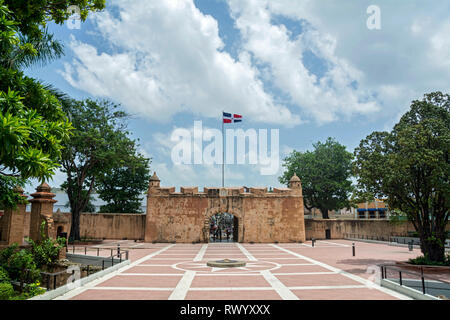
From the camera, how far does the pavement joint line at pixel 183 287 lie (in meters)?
8.87

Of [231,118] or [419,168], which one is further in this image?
[231,118]

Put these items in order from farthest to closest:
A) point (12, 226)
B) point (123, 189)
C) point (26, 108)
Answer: point (123, 189) → point (12, 226) → point (26, 108)

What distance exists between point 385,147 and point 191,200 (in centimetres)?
1780

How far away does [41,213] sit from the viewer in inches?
658

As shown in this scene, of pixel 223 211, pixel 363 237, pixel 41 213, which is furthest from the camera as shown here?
pixel 363 237

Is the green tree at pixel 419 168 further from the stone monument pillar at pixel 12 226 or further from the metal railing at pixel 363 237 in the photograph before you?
the stone monument pillar at pixel 12 226

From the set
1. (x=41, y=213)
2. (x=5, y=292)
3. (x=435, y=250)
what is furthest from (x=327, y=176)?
(x=5, y=292)

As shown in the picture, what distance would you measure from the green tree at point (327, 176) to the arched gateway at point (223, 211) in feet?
28.4

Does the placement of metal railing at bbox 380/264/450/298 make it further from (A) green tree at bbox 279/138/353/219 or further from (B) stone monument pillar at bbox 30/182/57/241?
(A) green tree at bbox 279/138/353/219

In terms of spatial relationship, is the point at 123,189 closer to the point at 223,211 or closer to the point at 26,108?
the point at 223,211

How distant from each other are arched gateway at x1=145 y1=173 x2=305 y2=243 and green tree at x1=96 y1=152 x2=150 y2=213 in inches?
347

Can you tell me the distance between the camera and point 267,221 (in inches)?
1145

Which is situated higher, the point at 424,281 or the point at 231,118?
the point at 231,118

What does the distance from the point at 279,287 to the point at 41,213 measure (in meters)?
13.7
